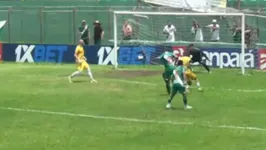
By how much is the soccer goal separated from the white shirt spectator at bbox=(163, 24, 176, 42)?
0.18 metres

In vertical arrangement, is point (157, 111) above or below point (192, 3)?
below

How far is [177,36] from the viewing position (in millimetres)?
48625

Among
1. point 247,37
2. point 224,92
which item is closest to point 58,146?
point 224,92

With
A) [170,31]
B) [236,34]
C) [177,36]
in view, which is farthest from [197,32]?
[236,34]

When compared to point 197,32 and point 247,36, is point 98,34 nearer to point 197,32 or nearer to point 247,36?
point 197,32

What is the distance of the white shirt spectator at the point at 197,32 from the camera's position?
153ft

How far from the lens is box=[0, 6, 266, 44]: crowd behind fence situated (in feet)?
183

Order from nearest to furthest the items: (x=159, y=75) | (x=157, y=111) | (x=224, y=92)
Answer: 1. (x=157, y=111)
2. (x=224, y=92)
3. (x=159, y=75)

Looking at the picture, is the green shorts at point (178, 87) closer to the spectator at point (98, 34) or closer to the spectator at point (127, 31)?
the spectator at point (127, 31)

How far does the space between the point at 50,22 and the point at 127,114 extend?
103ft

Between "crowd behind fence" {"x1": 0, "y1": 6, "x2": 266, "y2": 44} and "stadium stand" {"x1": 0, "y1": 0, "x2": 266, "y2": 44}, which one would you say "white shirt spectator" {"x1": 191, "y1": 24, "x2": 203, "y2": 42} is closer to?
"stadium stand" {"x1": 0, "y1": 0, "x2": 266, "y2": 44}

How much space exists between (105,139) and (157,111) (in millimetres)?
5493

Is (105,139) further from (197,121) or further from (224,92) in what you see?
(224,92)

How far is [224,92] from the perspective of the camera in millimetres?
32594
